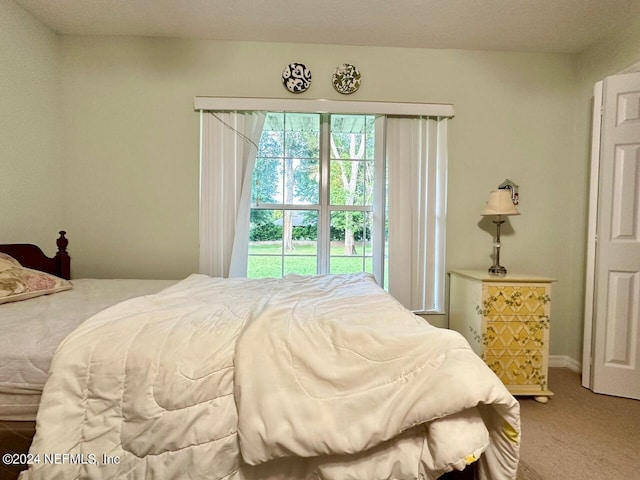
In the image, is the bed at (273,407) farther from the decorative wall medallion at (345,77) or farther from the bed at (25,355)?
the decorative wall medallion at (345,77)

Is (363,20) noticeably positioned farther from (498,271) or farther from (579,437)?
(579,437)

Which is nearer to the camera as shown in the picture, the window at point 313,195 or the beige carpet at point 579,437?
the beige carpet at point 579,437

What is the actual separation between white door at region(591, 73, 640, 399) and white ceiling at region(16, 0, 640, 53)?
0.54 meters

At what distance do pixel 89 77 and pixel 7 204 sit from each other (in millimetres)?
1159

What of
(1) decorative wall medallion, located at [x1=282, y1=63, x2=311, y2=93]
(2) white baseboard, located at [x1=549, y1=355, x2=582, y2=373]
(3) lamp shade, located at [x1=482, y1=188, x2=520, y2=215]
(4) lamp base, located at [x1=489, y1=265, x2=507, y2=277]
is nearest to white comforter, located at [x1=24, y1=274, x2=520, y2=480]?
(4) lamp base, located at [x1=489, y1=265, x2=507, y2=277]

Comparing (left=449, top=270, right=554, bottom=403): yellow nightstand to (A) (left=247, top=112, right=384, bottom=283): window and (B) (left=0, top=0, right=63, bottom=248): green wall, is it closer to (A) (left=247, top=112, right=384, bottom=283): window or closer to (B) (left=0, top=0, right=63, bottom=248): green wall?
(A) (left=247, top=112, right=384, bottom=283): window

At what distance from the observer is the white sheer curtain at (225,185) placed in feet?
8.52

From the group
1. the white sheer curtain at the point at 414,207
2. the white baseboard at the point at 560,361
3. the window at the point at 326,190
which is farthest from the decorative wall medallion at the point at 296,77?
the white baseboard at the point at 560,361

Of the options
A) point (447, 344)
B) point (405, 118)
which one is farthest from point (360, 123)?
point (447, 344)

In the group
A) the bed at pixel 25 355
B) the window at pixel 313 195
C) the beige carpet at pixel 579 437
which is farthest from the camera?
the window at pixel 313 195

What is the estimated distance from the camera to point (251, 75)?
264cm

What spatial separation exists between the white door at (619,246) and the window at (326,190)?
1.06 metres

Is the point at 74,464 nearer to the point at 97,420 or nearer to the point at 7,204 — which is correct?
the point at 97,420

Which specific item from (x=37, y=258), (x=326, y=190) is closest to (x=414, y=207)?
(x=326, y=190)
